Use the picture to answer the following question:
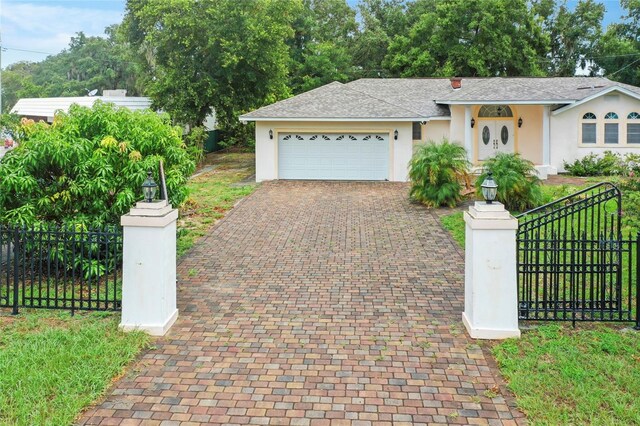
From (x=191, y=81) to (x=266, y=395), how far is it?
2439cm

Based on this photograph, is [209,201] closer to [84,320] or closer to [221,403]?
[84,320]

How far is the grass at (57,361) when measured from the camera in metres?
4.61

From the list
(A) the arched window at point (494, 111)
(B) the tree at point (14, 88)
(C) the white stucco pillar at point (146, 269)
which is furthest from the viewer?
(B) the tree at point (14, 88)

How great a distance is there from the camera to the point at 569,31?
40.1m

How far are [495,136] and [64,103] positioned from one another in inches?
906

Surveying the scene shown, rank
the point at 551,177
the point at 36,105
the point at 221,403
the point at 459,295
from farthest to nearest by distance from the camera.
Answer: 1. the point at 36,105
2. the point at 551,177
3. the point at 459,295
4. the point at 221,403

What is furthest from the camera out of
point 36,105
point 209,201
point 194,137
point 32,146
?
point 36,105

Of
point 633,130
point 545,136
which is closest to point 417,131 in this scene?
point 545,136

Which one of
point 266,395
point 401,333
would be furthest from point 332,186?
point 266,395

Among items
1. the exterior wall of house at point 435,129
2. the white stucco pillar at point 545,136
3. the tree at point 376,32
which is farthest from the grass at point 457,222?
the tree at point 376,32

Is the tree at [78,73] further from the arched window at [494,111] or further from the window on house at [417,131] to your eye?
the arched window at [494,111]

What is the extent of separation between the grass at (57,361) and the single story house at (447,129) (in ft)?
50.9

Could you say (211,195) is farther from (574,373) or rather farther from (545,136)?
(574,373)

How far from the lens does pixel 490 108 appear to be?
23781 mm
